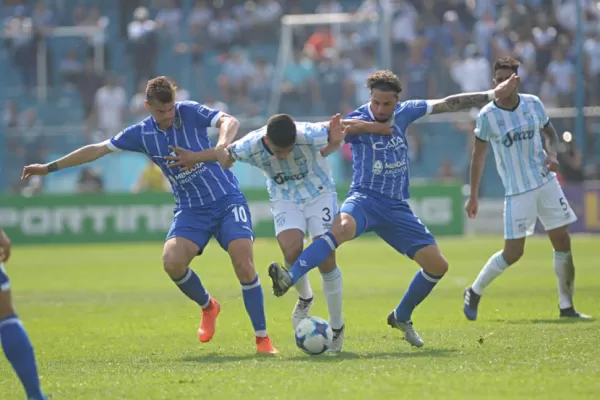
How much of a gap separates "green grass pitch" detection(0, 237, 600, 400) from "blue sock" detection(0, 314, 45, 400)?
61cm

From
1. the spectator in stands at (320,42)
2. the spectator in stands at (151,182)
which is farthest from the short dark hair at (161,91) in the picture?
the spectator in stands at (320,42)

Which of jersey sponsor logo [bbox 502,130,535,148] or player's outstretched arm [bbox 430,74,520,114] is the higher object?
player's outstretched arm [bbox 430,74,520,114]

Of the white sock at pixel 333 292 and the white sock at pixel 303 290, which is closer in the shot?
the white sock at pixel 333 292

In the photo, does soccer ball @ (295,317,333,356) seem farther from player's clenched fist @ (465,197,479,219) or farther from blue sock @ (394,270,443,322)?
player's clenched fist @ (465,197,479,219)

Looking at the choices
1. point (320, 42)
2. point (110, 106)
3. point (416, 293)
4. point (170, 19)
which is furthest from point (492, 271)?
point (170, 19)

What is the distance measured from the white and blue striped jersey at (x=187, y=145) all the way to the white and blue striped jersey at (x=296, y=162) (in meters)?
0.51

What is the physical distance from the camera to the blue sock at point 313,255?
351 inches

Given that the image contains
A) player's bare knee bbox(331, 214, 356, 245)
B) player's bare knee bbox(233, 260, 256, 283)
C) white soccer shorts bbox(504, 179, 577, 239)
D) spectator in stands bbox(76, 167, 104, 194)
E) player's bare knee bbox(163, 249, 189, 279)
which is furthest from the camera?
spectator in stands bbox(76, 167, 104, 194)

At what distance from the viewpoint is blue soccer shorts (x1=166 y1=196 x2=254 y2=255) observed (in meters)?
10.1

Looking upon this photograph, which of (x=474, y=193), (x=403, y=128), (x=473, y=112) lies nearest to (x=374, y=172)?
(x=403, y=128)

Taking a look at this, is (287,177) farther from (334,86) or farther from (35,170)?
(334,86)

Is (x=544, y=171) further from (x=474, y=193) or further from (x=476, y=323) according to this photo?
(x=476, y=323)

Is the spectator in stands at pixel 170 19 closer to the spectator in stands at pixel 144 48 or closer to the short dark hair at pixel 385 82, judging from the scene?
the spectator in stands at pixel 144 48

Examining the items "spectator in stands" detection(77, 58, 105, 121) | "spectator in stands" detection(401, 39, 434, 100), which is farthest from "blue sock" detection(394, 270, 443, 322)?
"spectator in stands" detection(77, 58, 105, 121)
